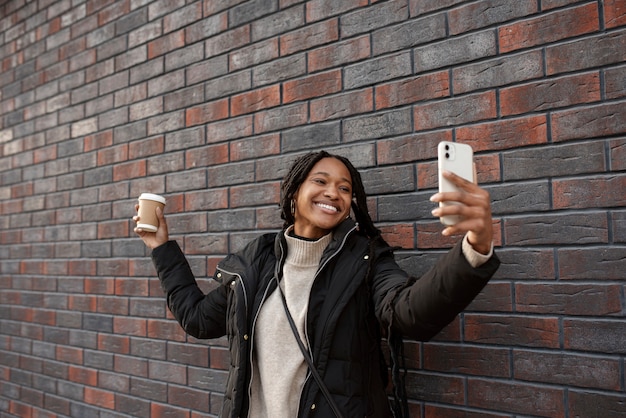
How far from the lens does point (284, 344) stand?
1831mm

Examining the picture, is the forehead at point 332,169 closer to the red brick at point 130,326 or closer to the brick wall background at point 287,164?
the brick wall background at point 287,164

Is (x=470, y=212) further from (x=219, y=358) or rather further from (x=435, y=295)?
(x=219, y=358)

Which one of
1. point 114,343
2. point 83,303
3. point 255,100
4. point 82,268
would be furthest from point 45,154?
point 255,100

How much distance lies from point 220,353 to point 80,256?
1.34 m

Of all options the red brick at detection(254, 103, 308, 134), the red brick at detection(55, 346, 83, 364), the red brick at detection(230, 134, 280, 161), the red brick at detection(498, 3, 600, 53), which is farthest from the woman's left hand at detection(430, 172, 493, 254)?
the red brick at detection(55, 346, 83, 364)

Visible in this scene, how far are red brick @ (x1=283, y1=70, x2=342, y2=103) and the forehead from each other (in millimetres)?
500

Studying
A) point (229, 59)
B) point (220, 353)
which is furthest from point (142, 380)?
point (229, 59)

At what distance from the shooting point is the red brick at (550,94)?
5.81 feet

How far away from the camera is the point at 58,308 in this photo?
3.64 metres

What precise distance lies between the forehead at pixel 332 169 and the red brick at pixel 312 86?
0.50 metres

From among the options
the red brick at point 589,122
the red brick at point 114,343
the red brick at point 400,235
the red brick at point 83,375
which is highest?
the red brick at point 589,122

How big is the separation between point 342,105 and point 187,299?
3.30 feet

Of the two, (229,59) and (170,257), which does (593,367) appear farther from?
(229,59)

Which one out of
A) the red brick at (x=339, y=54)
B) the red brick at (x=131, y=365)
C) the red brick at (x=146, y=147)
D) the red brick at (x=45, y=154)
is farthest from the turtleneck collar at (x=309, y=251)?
the red brick at (x=45, y=154)
